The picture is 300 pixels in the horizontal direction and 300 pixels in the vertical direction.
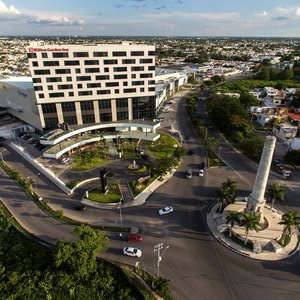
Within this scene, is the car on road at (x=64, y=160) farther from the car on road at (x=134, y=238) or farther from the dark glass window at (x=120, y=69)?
the car on road at (x=134, y=238)

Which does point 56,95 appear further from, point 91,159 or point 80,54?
point 91,159

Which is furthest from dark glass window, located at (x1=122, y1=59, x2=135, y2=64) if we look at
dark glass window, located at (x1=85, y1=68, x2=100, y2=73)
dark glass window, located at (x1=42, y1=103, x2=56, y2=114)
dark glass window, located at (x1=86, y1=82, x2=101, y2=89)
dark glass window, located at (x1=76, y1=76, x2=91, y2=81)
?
dark glass window, located at (x1=42, y1=103, x2=56, y2=114)

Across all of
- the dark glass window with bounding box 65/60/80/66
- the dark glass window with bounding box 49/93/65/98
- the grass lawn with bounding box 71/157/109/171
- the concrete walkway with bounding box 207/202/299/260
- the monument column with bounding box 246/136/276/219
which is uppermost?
the dark glass window with bounding box 65/60/80/66

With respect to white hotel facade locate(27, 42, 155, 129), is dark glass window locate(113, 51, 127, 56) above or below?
above

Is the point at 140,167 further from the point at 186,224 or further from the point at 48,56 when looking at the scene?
the point at 48,56

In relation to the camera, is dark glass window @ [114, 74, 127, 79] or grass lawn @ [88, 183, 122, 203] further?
dark glass window @ [114, 74, 127, 79]

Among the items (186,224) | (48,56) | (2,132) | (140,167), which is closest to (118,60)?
(48,56)

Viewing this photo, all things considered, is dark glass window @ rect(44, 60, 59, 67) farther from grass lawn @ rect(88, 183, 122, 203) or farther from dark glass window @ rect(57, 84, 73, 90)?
grass lawn @ rect(88, 183, 122, 203)
